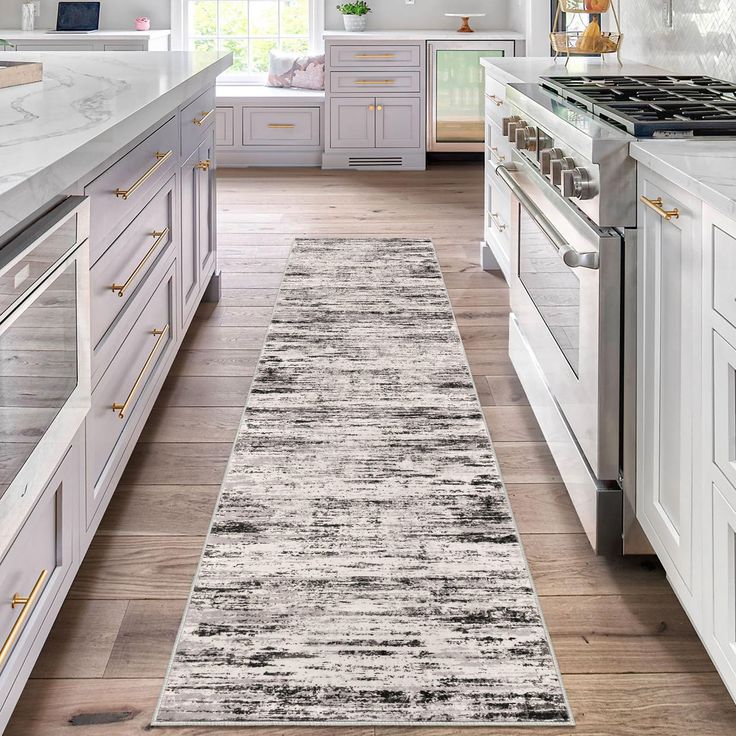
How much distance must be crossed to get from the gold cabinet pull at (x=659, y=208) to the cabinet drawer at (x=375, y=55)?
5447 mm

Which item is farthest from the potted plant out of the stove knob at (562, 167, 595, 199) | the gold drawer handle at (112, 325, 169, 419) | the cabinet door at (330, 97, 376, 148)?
the stove knob at (562, 167, 595, 199)

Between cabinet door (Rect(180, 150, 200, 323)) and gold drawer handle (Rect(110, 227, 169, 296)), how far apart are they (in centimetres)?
32

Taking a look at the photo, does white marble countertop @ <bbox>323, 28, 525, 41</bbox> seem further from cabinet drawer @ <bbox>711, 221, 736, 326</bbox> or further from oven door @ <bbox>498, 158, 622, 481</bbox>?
cabinet drawer @ <bbox>711, 221, 736, 326</bbox>

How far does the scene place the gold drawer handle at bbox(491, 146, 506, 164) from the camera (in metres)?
3.62

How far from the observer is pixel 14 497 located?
49.9 inches

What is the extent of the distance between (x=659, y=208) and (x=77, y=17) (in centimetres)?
659

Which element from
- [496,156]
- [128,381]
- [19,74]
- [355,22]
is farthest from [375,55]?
[128,381]

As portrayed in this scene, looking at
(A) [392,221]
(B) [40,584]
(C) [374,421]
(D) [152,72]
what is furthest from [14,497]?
(A) [392,221]

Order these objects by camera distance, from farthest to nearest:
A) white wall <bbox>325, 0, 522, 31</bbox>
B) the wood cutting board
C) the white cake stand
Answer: white wall <bbox>325, 0, 522, 31</bbox> < the white cake stand < the wood cutting board

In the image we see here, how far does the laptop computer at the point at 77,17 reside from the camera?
7.11 metres

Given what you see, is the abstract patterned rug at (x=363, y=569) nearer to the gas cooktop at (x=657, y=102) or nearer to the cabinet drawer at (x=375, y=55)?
the gas cooktop at (x=657, y=102)

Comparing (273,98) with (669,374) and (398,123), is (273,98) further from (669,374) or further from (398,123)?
(669,374)

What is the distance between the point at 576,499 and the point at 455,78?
17.3 feet

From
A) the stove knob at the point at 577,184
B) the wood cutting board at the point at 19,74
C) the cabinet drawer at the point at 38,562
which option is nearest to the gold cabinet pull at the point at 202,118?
the wood cutting board at the point at 19,74
